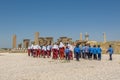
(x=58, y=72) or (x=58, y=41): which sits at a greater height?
(x=58, y=41)

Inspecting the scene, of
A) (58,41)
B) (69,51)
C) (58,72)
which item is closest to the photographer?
(58,72)

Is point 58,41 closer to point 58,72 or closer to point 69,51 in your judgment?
→ point 69,51

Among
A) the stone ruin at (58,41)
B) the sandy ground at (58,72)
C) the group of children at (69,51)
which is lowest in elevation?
the sandy ground at (58,72)

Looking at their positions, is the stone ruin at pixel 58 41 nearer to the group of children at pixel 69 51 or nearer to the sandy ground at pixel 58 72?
the group of children at pixel 69 51

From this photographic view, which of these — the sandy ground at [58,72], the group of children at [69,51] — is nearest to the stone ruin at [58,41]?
the group of children at [69,51]

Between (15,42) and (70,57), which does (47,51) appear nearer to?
(70,57)

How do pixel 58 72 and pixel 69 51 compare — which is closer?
pixel 58 72

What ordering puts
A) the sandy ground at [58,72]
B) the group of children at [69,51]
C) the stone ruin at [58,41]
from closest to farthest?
the sandy ground at [58,72] < the group of children at [69,51] < the stone ruin at [58,41]

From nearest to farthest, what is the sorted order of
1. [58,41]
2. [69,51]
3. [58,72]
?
[58,72] → [69,51] → [58,41]

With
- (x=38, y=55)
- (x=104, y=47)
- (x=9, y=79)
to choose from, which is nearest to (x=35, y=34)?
(x=104, y=47)

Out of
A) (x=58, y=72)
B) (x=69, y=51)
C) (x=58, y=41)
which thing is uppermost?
(x=58, y=41)

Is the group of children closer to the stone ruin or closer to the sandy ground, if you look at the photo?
the sandy ground

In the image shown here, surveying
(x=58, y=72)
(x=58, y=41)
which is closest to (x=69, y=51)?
(x=58, y=72)

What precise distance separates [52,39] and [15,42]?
794 cm
